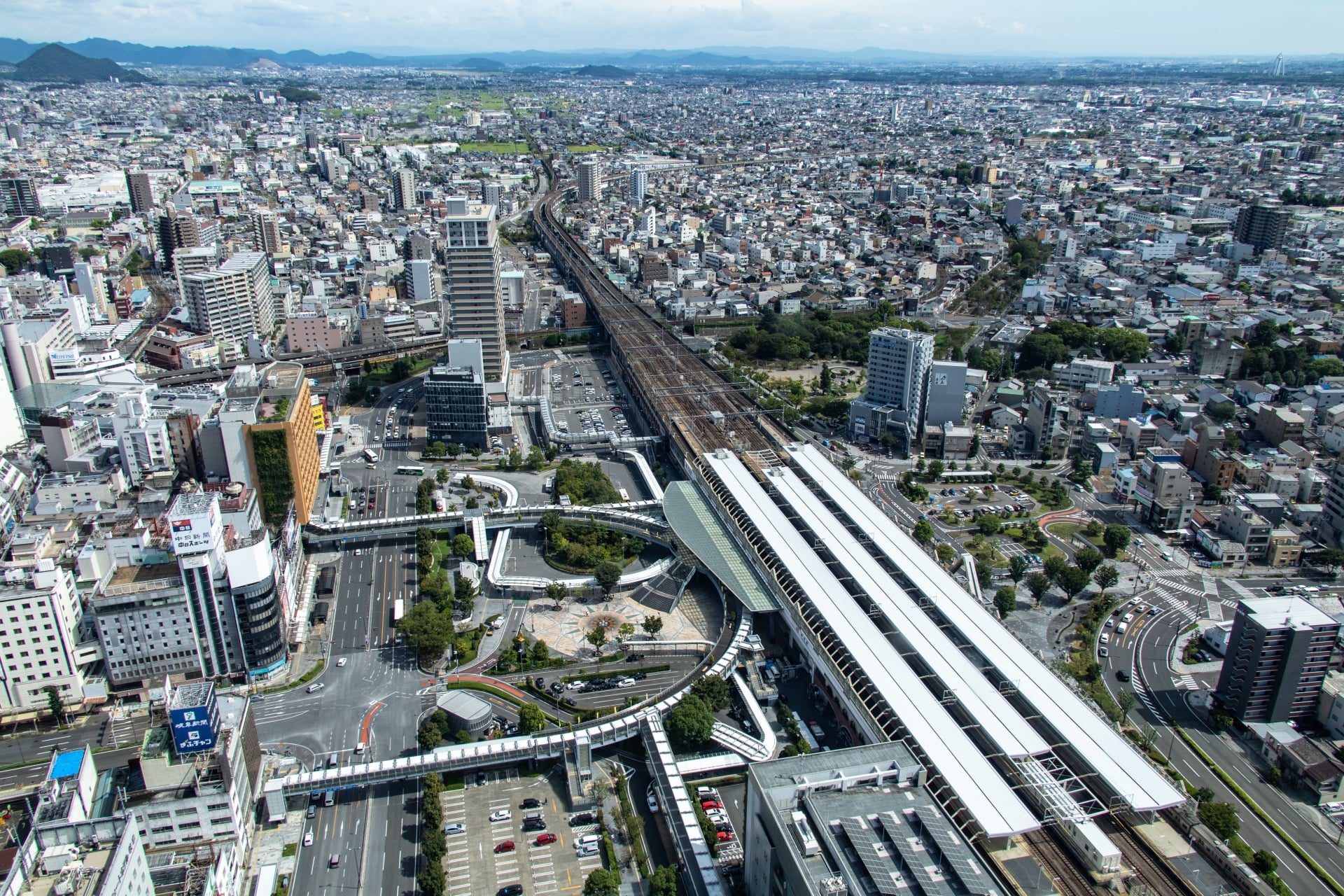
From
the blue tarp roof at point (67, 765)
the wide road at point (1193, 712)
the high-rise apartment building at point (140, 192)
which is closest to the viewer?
the blue tarp roof at point (67, 765)

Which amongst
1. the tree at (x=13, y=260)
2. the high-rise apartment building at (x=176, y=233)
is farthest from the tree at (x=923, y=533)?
the tree at (x=13, y=260)

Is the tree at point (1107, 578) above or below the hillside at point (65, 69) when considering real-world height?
below

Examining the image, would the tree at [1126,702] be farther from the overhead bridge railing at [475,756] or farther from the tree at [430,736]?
the tree at [430,736]

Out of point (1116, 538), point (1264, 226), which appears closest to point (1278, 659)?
point (1116, 538)

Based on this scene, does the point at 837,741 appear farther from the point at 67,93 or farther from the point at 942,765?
the point at 67,93

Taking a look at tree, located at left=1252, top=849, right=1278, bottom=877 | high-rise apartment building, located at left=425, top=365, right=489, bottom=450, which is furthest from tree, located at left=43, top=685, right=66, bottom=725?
tree, located at left=1252, top=849, right=1278, bottom=877

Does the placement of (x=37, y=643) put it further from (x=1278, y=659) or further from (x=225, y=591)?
(x=1278, y=659)

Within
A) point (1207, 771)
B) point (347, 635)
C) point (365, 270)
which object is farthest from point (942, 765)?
point (365, 270)
